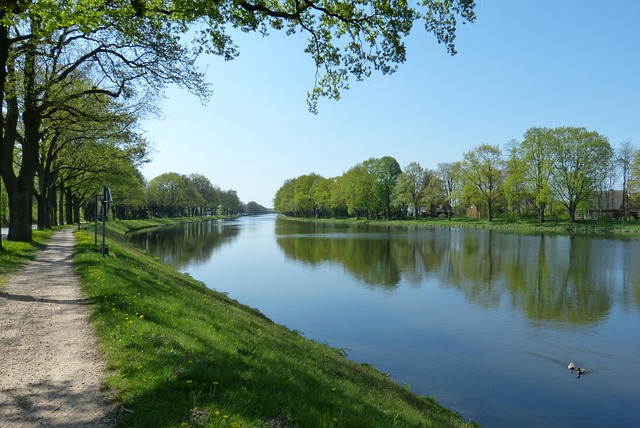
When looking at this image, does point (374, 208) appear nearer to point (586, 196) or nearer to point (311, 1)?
point (586, 196)

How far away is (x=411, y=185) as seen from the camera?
305ft

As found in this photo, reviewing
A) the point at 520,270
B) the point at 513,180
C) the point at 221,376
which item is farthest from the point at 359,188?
the point at 221,376

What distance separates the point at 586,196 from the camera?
66.6 m

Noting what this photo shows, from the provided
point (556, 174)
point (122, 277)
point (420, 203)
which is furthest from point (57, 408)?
point (420, 203)

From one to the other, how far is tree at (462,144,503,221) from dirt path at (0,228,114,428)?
7735 cm

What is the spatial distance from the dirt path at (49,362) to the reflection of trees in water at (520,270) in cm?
1687

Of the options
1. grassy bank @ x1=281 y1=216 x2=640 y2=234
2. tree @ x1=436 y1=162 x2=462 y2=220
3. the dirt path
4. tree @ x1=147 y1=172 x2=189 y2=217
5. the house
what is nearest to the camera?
the dirt path

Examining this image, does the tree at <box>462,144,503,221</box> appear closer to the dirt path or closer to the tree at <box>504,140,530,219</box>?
the tree at <box>504,140,530,219</box>

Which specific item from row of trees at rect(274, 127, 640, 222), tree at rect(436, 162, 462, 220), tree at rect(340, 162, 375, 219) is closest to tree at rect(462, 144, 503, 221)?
row of trees at rect(274, 127, 640, 222)

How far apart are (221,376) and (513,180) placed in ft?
249

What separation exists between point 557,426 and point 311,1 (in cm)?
1157

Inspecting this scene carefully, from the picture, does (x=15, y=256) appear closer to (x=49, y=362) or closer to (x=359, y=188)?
(x=49, y=362)

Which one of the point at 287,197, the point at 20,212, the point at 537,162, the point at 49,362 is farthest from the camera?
the point at 287,197

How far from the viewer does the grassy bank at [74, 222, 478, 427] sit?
5230 mm
